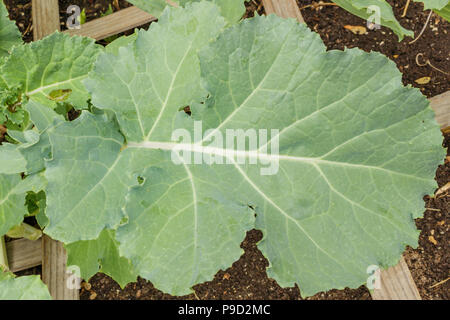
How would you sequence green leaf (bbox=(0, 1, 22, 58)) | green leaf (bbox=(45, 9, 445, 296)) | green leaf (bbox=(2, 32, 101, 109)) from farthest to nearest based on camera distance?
green leaf (bbox=(0, 1, 22, 58)), green leaf (bbox=(2, 32, 101, 109)), green leaf (bbox=(45, 9, 445, 296))

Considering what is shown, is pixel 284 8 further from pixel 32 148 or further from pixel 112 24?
pixel 32 148

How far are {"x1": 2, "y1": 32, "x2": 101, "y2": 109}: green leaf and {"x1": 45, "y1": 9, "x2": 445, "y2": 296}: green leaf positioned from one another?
36 cm

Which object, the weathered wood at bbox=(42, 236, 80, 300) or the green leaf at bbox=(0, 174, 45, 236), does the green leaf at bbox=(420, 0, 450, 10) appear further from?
the weathered wood at bbox=(42, 236, 80, 300)

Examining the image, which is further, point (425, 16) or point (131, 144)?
point (425, 16)

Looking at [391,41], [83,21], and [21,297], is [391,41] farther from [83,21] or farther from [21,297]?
[21,297]

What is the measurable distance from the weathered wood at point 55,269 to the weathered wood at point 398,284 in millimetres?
1074

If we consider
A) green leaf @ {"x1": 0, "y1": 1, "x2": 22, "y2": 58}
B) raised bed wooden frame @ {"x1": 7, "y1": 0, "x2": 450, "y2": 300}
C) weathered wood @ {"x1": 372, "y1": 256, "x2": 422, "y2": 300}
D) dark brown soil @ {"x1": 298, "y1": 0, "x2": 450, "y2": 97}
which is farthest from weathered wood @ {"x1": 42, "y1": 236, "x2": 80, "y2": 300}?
dark brown soil @ {"x1": 298, "y1": 0, "x2": 450, "y2": 97}

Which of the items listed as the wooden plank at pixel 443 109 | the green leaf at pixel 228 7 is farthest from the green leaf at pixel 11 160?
the wooden plank at pixel 443 109

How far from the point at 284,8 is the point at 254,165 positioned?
34.0 inches

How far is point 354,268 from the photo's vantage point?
3.01 feet

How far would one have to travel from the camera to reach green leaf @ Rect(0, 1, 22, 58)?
56.2 inches
